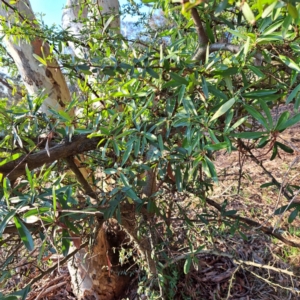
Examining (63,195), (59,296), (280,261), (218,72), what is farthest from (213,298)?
(218,72)

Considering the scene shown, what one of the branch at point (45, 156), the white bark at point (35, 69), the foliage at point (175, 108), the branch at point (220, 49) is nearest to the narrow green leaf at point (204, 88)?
the foliage at point (175, 108)

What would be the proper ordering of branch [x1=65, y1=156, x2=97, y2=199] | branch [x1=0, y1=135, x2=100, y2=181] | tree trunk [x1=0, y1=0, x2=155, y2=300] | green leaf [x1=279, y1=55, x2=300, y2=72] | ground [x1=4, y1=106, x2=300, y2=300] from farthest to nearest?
ground [x1=4, y1=106, x2=300, y2=300]
tree trunk [x1=0, y1=0, x2=155, y2=300]
branch [x1=65, y1=156, x2=97, y2=199]
branch [x1=0, y1=135, x2=100, y2=181]
green leaf [x1=279, y1=55, x2=300, y2=72]

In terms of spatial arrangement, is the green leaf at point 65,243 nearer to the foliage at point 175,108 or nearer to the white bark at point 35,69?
the foliage at point 175,108

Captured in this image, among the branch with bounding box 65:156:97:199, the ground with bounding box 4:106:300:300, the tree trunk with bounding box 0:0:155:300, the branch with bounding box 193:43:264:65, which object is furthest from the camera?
the ground with bounding box 4:106:300:300

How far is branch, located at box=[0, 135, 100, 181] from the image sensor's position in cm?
67

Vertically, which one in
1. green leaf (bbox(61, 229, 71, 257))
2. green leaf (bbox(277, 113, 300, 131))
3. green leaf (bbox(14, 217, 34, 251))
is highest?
green leaf (bbox(277, 113, 300, 131))

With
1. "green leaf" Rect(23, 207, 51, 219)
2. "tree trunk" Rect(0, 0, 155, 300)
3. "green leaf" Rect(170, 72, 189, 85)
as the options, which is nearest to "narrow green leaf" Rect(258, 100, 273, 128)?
"green leaf" Rect(170, 72, 189, 85)

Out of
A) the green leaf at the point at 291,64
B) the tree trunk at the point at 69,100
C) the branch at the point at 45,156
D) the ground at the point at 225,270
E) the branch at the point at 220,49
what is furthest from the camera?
the ground at the point at 225,270

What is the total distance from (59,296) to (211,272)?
90cm

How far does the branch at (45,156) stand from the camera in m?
0.67

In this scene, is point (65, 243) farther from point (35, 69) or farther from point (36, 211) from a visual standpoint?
point (35, 69)

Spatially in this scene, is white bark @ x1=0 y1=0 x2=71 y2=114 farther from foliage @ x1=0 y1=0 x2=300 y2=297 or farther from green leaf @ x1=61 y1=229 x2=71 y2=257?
green leaf @ x1=61 y1=229 x2=71 y2=257

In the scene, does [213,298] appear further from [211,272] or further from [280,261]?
[280,261]

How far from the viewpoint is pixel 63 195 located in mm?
600
